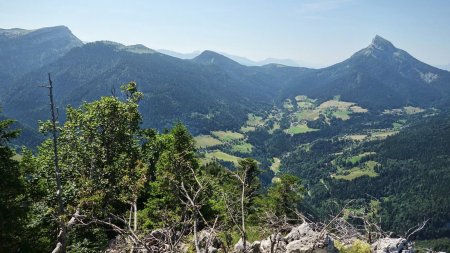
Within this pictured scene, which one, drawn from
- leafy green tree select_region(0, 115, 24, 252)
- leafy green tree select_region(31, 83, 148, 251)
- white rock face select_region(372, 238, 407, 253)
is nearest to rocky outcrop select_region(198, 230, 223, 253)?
white rock face select_region(372, 238, 407, 253)

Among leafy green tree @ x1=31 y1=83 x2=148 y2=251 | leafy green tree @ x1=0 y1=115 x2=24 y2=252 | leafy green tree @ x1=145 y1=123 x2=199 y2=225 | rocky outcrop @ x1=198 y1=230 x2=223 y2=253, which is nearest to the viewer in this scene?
rocky outcrop @ x1=198 y1=230 x2=223 y2=253

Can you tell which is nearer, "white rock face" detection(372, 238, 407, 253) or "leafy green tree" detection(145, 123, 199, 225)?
"white rock face" detection(372, 238, 407, 253)

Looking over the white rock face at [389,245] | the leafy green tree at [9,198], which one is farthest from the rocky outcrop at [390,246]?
→ the leafy green tree at [9,198]

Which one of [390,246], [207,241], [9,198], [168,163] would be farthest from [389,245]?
[168,163]

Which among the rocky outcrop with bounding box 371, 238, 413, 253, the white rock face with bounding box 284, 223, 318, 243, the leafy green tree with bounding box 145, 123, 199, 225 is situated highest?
the rocky outcrop with bounding box 371, 238, 413, 253

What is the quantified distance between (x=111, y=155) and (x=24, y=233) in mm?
15719

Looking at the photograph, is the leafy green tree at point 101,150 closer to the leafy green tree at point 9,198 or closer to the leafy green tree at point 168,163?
the leafy green tree at point 168,163

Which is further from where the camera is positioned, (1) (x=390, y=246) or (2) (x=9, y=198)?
(2) (x=9, y=198)

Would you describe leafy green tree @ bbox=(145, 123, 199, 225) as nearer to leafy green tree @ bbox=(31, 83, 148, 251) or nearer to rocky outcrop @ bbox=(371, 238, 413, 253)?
leafy green tree @ bbox=(31, 83, 148, 251)

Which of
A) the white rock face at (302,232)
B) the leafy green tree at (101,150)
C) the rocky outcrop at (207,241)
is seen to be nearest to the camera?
the rocky outcrop at (207,241)

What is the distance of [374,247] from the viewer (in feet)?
44.3

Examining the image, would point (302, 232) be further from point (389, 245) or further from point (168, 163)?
point (168, 163)

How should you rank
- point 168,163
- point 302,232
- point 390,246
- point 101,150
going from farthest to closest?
point 101,150
point 168,163
point 302,232
point 390,246

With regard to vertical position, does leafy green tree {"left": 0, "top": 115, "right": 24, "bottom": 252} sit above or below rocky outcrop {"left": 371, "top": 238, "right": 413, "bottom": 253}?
below
